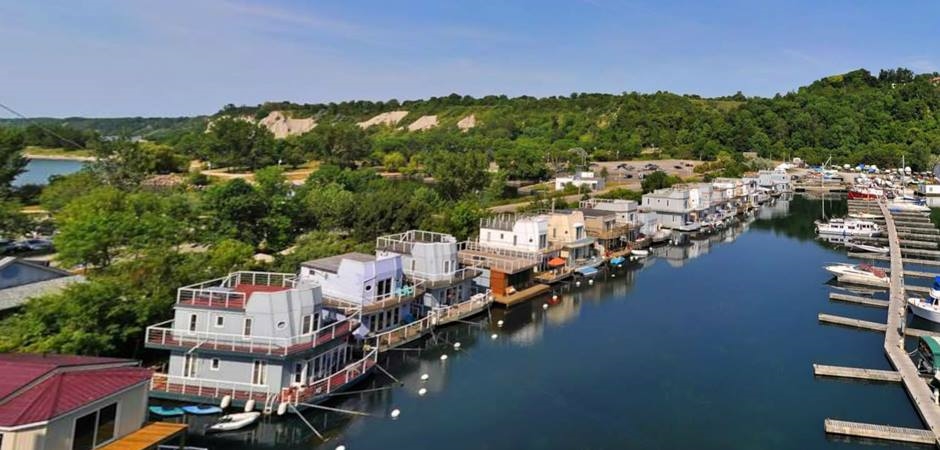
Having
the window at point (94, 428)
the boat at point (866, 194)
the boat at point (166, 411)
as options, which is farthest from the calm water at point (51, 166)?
the boat at point (866, 194)

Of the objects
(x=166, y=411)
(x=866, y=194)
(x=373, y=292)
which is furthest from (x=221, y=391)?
(x=866, y=194)

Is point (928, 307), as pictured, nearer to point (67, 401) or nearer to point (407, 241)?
point (407, 241)

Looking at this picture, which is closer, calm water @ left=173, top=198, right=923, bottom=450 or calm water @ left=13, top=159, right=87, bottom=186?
calm water @ left=173, top=198, right=923, bottom=450

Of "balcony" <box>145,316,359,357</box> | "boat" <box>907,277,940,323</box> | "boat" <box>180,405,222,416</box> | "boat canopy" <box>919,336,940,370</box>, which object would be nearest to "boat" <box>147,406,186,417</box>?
"boat" <box>180,405,222,416</box>

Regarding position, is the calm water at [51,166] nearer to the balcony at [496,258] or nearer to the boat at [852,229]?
the balcony at [496,258]

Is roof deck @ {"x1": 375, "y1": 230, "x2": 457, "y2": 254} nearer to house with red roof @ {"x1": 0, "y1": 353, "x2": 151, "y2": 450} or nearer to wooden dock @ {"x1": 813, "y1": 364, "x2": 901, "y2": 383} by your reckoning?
wooden dock @ {"x1": 813, "y1": 364, "x2": 901, "y2": 383}

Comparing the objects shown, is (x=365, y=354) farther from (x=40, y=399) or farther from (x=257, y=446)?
(x=40, y=399)
